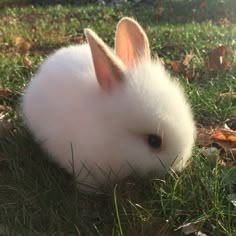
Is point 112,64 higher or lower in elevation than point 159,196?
higher

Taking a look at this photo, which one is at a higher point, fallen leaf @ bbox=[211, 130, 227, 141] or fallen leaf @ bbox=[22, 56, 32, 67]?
fallen leaf @ bbox=[22, 56, 32, 67]

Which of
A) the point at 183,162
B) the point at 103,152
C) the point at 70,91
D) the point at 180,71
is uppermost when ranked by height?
the point at 70,91

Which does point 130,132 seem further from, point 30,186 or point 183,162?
point 30,186

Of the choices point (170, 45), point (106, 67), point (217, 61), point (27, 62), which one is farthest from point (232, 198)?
point (170, 45)

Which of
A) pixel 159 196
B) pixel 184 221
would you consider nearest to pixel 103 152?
pixel 159 196

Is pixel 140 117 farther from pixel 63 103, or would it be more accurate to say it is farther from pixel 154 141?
pixel 63 103

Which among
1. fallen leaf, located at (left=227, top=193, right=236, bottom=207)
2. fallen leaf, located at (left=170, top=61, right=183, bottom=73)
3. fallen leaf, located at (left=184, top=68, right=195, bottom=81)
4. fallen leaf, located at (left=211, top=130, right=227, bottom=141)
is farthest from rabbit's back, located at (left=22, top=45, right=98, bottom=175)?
fallen leaf, located at (left=170, top=61, right=183, bottom=73)

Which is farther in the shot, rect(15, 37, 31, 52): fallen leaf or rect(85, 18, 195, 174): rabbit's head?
rect(15, 37, 31, 52): fallen leaf

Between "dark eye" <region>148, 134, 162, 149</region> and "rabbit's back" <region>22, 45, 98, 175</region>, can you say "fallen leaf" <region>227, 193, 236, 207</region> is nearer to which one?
"dark eye" <region>148, 134, 162, 149</region>
